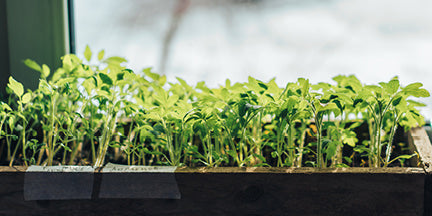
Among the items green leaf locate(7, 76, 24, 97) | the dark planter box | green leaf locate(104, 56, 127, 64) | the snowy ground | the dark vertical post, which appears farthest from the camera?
the snowy ground

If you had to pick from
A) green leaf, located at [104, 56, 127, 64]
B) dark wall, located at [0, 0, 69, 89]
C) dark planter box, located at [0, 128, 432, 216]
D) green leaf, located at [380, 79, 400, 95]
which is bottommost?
dark planter box, located at [0, 128, 432, 216]

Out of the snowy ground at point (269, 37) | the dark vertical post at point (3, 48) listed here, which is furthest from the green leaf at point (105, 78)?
the snowy ground at point (269, 37)

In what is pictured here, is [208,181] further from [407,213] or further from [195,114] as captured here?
[407,213]

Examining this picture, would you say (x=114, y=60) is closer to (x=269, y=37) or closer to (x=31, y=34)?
(x=31, y=34)

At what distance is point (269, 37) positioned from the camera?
136 centimetres

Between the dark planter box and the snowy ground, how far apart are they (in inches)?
27.5

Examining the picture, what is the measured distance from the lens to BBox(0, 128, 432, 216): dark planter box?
2.13 ft

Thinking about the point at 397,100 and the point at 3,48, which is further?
the point at 3,48

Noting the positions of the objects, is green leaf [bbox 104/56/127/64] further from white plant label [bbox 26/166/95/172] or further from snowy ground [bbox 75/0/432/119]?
snowy ground [bbox 75/0/432/119]

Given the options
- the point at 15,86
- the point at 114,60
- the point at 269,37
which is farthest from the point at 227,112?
the point at 269,37

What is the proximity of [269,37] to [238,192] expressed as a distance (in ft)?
2.72

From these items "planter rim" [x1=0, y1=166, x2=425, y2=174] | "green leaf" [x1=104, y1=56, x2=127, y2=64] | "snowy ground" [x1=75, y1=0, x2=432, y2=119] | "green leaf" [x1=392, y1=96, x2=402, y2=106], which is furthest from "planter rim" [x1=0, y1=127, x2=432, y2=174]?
"snowy ground" [x1=75, y1=0, x2=432, y2=119]

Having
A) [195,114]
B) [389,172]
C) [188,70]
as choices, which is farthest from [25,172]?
[188,70]

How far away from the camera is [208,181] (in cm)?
67
